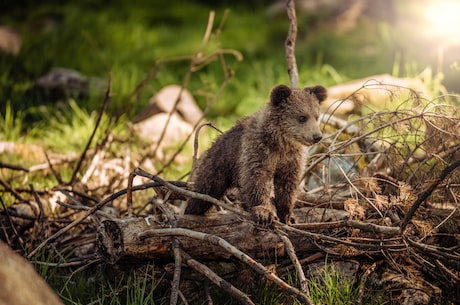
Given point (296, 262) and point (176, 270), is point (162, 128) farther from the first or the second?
point (296, 262)

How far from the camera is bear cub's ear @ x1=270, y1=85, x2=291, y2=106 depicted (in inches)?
160

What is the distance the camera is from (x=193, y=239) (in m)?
3.93

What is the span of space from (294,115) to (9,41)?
7.05 meters

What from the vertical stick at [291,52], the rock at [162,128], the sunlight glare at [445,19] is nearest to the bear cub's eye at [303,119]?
the vertical stick at [291,52]

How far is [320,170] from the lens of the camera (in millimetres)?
5258

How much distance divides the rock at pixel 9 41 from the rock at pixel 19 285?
26.2ft

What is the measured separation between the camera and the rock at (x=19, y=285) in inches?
77.3

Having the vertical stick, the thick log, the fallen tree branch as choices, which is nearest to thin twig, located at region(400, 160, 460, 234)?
the thick log

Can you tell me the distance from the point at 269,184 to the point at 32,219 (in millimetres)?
1833

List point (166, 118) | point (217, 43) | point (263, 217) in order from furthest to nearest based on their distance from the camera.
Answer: point (217, 43), point (166, 118), point (263, 217)

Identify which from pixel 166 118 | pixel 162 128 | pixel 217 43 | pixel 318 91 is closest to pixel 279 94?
pixel 318 91

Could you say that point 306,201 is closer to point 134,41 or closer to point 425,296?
point 425,296

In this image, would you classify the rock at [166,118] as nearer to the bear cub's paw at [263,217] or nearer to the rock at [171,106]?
the rock at [171,106]

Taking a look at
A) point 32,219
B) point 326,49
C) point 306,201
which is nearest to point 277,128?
point 306,201
